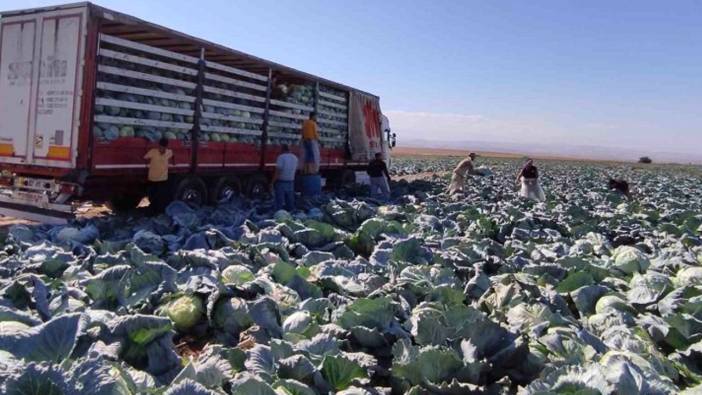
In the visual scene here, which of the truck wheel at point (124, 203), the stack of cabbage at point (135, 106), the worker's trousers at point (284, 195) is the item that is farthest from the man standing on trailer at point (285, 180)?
the truck wheel at point (124, 203)

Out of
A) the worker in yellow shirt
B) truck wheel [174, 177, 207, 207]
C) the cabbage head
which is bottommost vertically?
the cabbage head

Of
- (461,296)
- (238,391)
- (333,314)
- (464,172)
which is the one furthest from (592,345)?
(464,172)

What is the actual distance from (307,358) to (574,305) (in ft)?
10.8

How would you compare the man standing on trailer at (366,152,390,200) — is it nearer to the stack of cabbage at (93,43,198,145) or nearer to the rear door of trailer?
the stack of cabbage at (93,43,198,145)

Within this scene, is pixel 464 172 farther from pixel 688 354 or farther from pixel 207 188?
pixel 688 354

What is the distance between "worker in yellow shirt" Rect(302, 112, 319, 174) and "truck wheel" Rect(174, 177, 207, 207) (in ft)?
9.39

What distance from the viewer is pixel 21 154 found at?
9.34m

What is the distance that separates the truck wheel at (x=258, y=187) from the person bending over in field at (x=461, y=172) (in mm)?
5673

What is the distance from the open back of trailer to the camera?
28.7 ft

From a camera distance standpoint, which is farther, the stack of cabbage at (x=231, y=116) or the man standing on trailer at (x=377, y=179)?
the man standing on trailer at (x=377, y=179)

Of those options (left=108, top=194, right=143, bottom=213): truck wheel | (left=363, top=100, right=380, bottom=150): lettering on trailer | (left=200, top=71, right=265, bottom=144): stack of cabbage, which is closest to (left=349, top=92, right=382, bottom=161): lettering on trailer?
(left=363, top=100, right=380, bottom=150): lettering on trailer

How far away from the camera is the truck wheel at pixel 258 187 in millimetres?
13195

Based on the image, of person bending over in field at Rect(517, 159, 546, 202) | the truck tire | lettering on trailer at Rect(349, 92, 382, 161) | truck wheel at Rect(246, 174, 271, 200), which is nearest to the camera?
the truck tire

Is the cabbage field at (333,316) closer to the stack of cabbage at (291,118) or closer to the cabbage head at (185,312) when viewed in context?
the cabbage head at (185,312)
